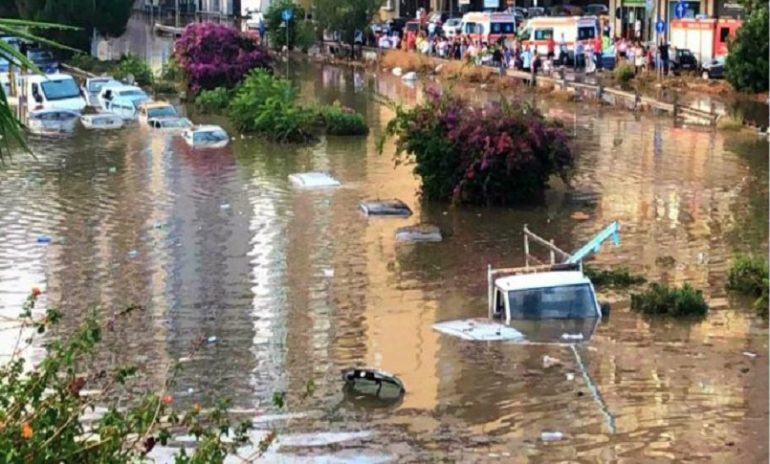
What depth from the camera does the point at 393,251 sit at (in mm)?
23047

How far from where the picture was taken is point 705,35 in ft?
169

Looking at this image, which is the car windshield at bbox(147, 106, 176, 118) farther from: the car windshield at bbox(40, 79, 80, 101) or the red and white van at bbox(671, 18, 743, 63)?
the red and white van at bbox(671, 18, 743, 63)

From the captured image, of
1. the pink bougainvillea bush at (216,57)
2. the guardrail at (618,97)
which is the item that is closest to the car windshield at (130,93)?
the pink bougainvillea bush at (216,57)

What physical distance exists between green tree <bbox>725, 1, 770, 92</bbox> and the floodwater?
316 inches

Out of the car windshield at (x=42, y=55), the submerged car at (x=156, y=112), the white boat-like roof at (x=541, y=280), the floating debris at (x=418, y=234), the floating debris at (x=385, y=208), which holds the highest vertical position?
the car windshield at (x=42, y=55)

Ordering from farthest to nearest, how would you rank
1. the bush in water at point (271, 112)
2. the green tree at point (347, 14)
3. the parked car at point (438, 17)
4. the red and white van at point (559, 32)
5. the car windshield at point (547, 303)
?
1. the parked car at point (438, 17)
2. the green tree at point (347, 14)
3. the red and white van at point (559, 32)
4. the bush in water at point (271, 112)
5. the car windshield at point (547, 303)

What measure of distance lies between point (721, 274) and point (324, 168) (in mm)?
13039

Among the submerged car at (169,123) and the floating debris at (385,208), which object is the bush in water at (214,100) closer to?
the submerged car at (169,123)

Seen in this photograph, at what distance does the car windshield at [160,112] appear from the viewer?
41000 millimetres

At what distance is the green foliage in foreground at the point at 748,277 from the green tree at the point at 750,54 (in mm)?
23179

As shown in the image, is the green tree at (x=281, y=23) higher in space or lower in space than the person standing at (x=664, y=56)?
higher

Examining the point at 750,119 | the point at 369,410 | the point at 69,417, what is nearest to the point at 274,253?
the point at 369,410

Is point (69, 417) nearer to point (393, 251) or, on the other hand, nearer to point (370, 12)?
point (393, 251)

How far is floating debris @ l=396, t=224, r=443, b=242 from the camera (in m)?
24.0
